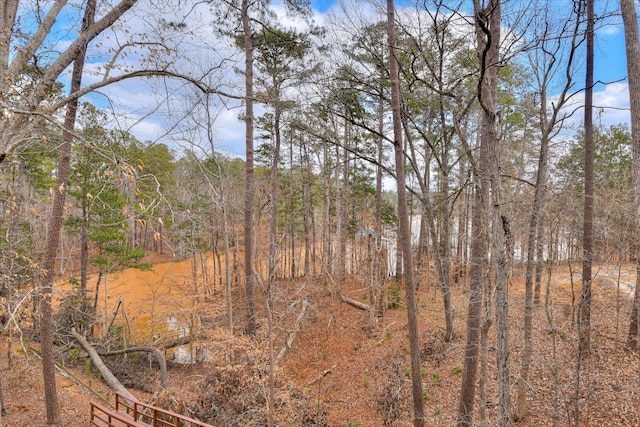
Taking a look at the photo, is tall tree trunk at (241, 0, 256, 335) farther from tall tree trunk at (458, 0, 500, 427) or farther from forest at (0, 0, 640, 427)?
tall tree trunk at (458, 0, 500, 427)

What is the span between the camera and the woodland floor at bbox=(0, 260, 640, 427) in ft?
23.4

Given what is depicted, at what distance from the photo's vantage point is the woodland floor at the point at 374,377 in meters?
7.14

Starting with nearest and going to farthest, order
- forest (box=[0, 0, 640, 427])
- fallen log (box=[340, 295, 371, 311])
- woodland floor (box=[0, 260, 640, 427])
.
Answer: forest (box=[0, 0, 640, 427]), woodland floor (box=[0, 260, 640, 427]), fallen log (box=[340, 295, 371, 311])

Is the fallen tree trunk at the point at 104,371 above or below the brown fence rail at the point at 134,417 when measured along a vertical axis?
below

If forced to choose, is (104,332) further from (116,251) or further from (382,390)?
(382,390)

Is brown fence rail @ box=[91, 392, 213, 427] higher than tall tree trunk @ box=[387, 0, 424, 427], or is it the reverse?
tall tree trunk @ box=[387, 0, 424, 427]

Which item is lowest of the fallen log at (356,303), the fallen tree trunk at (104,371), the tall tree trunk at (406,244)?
the fallen tree trunk at (104,371)

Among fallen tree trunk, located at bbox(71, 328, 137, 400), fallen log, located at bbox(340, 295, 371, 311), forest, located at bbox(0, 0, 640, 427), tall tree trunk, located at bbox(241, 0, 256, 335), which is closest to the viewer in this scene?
forest, located at bbox(0, 0, 640, 427)

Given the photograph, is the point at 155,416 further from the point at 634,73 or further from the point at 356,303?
the point at 356,303

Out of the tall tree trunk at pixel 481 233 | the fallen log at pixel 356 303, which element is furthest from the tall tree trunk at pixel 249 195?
the tall tree trunk at pixel 481 233

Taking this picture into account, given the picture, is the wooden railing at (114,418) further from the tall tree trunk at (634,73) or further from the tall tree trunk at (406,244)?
the tall tree trunk at (634,73)

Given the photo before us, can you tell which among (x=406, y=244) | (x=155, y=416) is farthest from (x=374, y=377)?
(x=155, y=416)

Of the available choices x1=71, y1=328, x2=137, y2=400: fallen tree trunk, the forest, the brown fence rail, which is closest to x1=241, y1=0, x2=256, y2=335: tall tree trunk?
the forest

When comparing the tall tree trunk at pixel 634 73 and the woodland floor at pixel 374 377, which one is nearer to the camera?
the tall tree trunk at pixel 634 73
